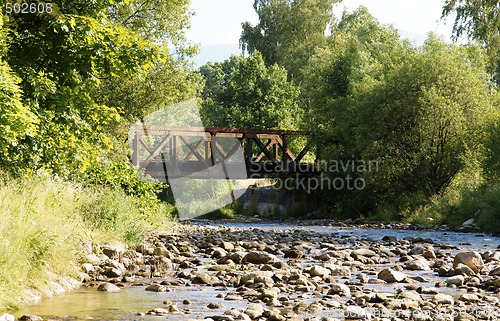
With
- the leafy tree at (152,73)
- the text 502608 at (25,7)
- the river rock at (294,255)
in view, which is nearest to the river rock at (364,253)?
the river rock at (294,255)

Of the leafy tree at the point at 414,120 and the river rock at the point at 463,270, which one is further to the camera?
the leafy tree at the point at 414,120

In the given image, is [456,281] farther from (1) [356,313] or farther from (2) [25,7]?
(2) [25,7]

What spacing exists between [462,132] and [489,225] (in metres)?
7.72

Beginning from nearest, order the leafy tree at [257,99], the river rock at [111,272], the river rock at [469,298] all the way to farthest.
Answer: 1. the river rock at [469,298]
2. the river rock at [111,272]
3. the leafy tree at [257,99]

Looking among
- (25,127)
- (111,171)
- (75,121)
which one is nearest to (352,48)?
(111,171)

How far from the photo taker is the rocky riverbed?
8469 millimetres

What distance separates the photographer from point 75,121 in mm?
13570

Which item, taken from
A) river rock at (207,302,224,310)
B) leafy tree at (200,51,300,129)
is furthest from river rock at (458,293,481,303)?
leafy tree at (200,51,300,129)

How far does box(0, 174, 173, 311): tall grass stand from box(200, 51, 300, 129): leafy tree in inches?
1378

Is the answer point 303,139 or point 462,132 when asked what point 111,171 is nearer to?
point 462,132

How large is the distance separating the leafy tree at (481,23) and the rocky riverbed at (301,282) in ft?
74.4

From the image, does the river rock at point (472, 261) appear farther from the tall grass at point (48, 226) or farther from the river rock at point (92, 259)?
the tall grass at point (48, 226)

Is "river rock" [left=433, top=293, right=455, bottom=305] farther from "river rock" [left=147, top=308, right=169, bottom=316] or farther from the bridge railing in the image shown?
the bridge railing

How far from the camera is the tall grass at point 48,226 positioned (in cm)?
878
